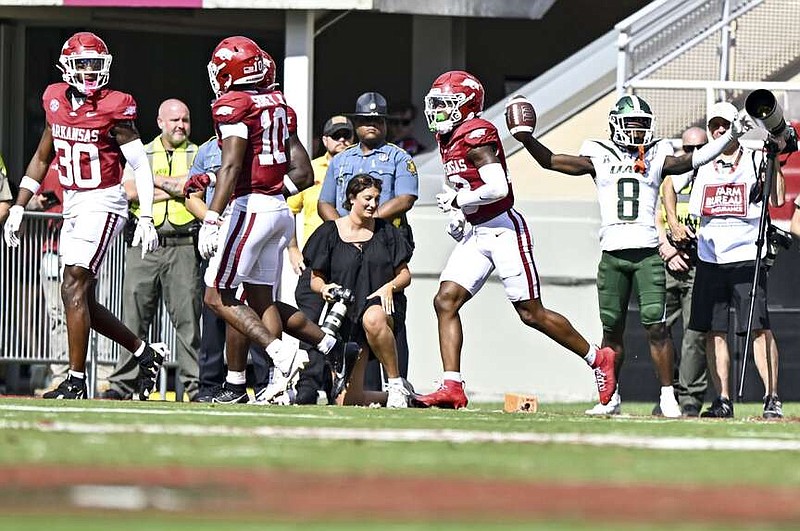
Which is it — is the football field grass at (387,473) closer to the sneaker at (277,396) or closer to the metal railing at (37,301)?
the sneaker at (277,396)

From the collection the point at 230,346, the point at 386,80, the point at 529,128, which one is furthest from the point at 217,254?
the point at 386,80

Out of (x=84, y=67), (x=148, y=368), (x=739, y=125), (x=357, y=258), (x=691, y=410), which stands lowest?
(x=691, y=410)

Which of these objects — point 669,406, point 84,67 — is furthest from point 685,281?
point 84,67

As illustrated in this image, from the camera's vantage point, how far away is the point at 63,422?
6.99 m

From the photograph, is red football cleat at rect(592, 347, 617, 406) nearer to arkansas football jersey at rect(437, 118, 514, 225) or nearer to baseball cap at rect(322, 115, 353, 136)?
arkansas football jersey at rect(437, 118, 514, 225)

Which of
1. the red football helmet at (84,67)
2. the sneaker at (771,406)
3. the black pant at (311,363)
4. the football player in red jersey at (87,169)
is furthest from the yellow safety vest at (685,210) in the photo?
the red football helmet at (84,67)

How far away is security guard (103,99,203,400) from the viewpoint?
485 inches

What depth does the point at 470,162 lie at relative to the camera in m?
10.1

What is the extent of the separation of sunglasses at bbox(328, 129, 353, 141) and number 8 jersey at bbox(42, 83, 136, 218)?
2.32m

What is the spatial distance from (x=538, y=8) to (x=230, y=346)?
647cm

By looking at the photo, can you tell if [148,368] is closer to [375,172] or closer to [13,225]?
[13,225]

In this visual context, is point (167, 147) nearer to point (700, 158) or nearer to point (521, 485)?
point (700, 158)

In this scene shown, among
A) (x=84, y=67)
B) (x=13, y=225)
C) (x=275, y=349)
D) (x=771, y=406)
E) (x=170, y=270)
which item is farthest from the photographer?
(x=170, y=270)

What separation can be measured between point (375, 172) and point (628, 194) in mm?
1645
